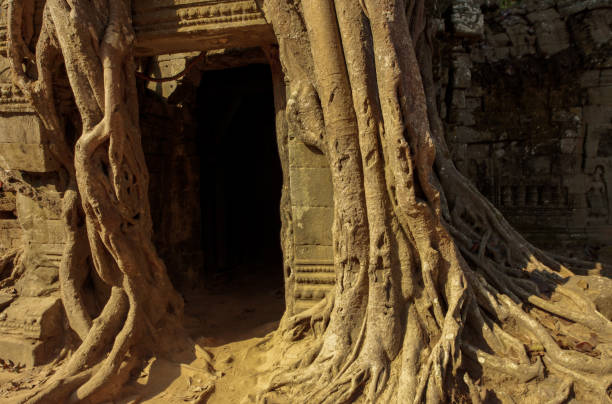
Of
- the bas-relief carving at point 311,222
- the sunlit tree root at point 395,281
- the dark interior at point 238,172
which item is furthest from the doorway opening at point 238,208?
the sunlit tree root at point 395,281

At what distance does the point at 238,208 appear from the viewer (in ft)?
21.5

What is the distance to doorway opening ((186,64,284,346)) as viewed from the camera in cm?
427

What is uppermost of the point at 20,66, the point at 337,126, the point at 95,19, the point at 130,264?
the point at 95,19

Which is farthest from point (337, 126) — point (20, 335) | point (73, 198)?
point (20, 335)

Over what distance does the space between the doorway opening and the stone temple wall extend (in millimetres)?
3456

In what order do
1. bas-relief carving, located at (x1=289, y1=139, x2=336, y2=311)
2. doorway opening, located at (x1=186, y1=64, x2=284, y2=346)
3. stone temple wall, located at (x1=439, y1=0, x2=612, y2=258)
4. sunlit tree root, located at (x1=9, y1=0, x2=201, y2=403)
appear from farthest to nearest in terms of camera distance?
1. stone temple wall, located at (x1=439, y1=0, x2=612, y2=258)
2. doorway opening, located at (x1=186, y1=64, x2=284, y2=346)
3. bas-relief carving, located at (x1=289, y1=139, x2=336, y2=311)
4. sunlit tree root, located at (x1=9, y1=0, x2=201, y2=403)

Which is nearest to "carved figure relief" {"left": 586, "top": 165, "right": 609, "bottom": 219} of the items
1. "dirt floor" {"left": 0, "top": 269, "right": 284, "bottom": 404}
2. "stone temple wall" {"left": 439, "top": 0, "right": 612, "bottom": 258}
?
"stone temple wall" {"left": 439, "top": 0, "right": 612, "bottom": 258}

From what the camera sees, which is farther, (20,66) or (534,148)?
(534,148)

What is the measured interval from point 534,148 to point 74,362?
6821mm

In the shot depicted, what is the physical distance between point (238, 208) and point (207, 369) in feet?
13.0

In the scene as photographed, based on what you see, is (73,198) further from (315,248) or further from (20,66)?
(315,248)

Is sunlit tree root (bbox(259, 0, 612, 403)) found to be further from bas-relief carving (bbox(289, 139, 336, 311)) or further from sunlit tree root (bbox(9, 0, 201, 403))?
sunlit tree root (bbox(9, 0, 201, 403))

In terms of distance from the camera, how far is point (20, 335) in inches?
119

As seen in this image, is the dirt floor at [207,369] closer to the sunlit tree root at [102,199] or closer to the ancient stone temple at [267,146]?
the sunlit tree root at [102,199]
